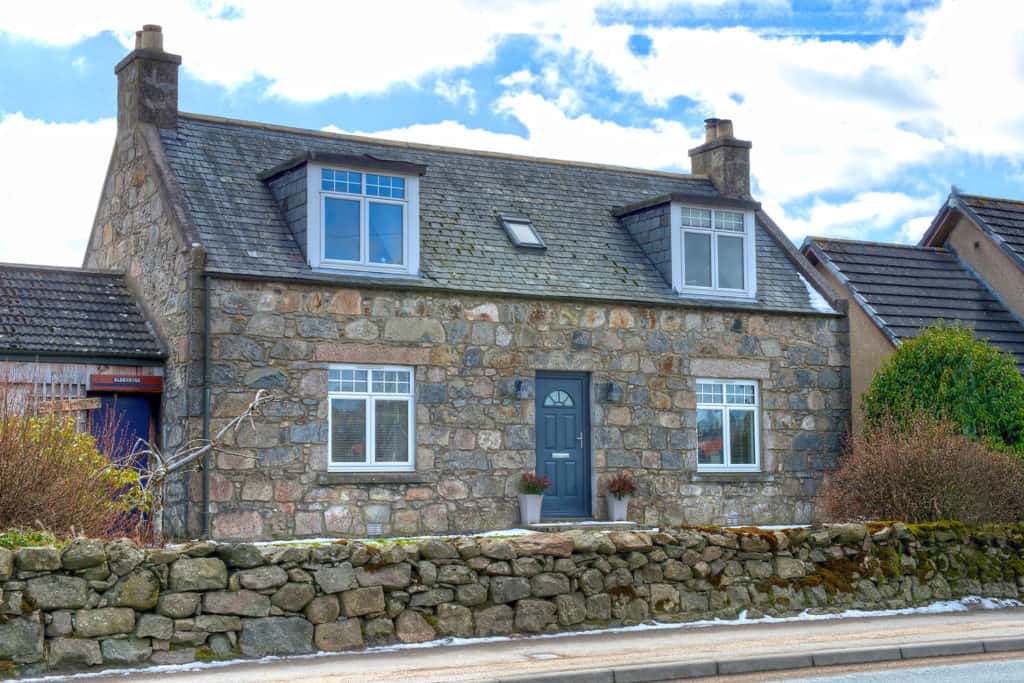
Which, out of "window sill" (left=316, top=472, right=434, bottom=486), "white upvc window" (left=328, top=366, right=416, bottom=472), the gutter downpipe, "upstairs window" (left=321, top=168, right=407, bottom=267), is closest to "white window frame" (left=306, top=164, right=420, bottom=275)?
"upstairs window" (left=321, top=168, right=407, bottom=267)

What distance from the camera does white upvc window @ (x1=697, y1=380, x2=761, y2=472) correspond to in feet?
66.7

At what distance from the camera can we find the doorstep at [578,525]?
18.3 m

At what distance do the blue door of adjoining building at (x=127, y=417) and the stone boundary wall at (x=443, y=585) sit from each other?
278 inches

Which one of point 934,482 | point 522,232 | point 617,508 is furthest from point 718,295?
point 934,482

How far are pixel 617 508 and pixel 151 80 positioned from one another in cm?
921

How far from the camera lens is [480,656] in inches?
417

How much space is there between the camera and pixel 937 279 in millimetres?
23531

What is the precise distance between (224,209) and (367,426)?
3600 mm

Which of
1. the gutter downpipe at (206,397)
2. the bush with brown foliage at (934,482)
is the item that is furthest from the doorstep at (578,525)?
the gutter downpipe at (206,397)

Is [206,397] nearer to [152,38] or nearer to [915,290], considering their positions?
[152,38]

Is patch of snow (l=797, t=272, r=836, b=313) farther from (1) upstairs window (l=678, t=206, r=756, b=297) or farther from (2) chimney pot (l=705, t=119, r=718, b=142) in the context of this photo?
(2) chimney pot (l=705, t=119, r=718, b=142)

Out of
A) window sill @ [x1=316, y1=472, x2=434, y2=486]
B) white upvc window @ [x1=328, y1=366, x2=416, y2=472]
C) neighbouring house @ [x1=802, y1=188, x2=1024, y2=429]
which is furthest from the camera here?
neighbouring house @ [x1=802, y1=188, x2=1024, y2=429]

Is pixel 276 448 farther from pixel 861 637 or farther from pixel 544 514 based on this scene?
pixel 861 637

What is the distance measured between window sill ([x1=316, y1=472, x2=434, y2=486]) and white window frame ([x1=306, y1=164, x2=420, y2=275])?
9.10 ft
